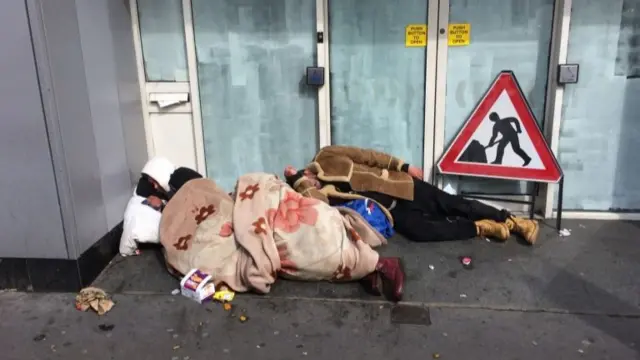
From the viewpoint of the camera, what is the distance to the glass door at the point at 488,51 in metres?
4.03

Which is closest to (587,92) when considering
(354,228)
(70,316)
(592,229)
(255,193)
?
(592,229)

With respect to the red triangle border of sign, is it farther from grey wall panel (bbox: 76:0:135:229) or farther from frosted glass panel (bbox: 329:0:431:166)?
grey wall panel (bbox: 76:0:135:229)

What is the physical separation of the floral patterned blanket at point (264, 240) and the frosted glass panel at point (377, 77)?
38.9 inches

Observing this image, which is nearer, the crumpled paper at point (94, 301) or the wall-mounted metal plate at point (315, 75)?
the crumpled paper at point (94, 301)

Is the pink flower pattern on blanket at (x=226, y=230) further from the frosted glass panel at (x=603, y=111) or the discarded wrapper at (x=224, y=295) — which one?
the frosted glass panel at (x=603, y=111)

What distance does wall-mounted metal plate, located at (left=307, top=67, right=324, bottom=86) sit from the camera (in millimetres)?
4188

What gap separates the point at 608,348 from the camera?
2.78 metres

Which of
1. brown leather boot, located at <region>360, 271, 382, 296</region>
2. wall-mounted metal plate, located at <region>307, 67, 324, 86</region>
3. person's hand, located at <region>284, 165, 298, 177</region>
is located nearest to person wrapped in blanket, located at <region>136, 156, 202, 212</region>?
person's hand, located at <region>284, 165, 298, 177</region>

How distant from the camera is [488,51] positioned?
412 centimetres

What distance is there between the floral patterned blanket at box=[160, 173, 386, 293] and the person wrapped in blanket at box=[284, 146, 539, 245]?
0.48 metres

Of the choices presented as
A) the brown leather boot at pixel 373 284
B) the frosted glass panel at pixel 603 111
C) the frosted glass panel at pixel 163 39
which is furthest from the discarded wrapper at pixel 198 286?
the frosted glass panel at pixel 603 111

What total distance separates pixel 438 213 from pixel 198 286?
1.83m

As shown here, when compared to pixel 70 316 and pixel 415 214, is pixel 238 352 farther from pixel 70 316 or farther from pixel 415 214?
pixel 415 214

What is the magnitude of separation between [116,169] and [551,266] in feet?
9.67
